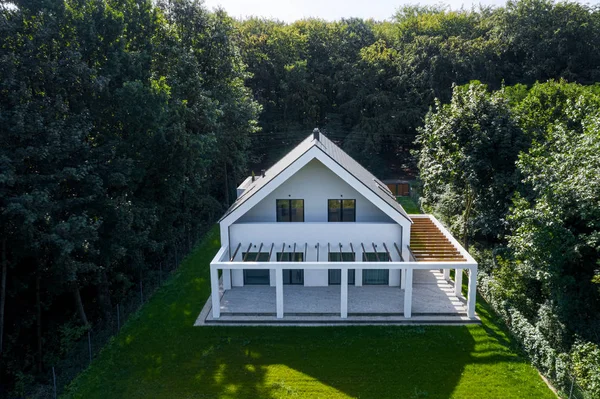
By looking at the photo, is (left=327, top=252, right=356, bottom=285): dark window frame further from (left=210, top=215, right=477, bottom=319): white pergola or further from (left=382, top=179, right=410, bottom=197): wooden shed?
(left=382, top=179, right=410, bottom=197): wooden shed

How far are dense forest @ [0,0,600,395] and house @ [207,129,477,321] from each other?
159 inches

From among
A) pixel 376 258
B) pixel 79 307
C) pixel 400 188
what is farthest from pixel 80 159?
pixel 400 188

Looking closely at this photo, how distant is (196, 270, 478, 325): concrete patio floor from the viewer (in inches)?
732

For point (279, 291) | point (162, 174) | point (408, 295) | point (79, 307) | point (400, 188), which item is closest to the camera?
point (408, 295)

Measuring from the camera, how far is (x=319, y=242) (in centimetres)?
2123

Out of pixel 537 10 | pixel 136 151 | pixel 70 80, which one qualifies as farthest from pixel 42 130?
pixel 537 10

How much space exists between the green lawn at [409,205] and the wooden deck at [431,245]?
569 inches

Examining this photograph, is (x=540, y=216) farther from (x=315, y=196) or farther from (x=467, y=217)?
(x=467, y=217)

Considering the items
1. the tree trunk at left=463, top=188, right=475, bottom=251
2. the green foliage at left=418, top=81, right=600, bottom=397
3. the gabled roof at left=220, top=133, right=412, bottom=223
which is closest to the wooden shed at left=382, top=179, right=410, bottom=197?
the tree trunk at left=463, top=188, right=475, bottom=251

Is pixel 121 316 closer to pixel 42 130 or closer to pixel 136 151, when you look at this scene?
pixel 136 151

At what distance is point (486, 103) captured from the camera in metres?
23.0

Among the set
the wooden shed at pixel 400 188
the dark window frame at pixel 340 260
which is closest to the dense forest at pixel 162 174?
the dark window frame at pixel 340 260

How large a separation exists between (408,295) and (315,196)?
22.2 feet

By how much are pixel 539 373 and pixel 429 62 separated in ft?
136
